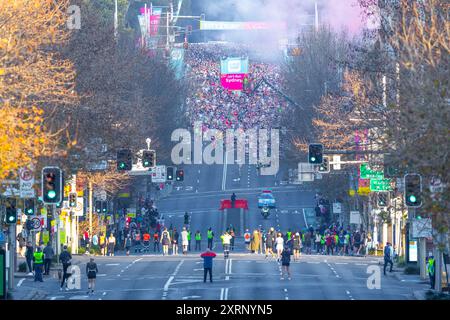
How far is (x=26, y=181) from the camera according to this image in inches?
1828

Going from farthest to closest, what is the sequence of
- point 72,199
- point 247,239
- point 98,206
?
point 98,206
point 247,239
point 72,199

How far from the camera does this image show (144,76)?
10100 centimetres

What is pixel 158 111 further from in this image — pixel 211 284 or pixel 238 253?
pixel 211 284

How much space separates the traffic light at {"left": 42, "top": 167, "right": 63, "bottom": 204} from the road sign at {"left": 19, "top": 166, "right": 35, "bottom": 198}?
1.30 m

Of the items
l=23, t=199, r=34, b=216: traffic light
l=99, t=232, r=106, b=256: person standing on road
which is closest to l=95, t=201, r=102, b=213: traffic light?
l=99, t=232, r=106, b=256: person standing on road

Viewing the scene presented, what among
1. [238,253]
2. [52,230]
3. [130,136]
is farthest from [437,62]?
[238,253]

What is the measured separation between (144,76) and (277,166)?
134ft

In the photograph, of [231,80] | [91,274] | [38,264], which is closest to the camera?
[91,274]

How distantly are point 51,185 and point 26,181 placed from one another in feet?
11.5

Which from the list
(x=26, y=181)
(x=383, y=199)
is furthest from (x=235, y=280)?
(x=383, y=199)

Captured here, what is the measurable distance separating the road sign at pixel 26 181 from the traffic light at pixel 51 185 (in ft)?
4.26

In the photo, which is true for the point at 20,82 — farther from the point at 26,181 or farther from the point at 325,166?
the point at 325,166

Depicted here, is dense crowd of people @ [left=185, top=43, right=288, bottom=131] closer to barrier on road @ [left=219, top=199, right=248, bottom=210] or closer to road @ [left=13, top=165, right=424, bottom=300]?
barrier on road @ [left=219, top=199, right=248, bottom=210]

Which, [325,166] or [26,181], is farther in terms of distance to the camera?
[325,166]
